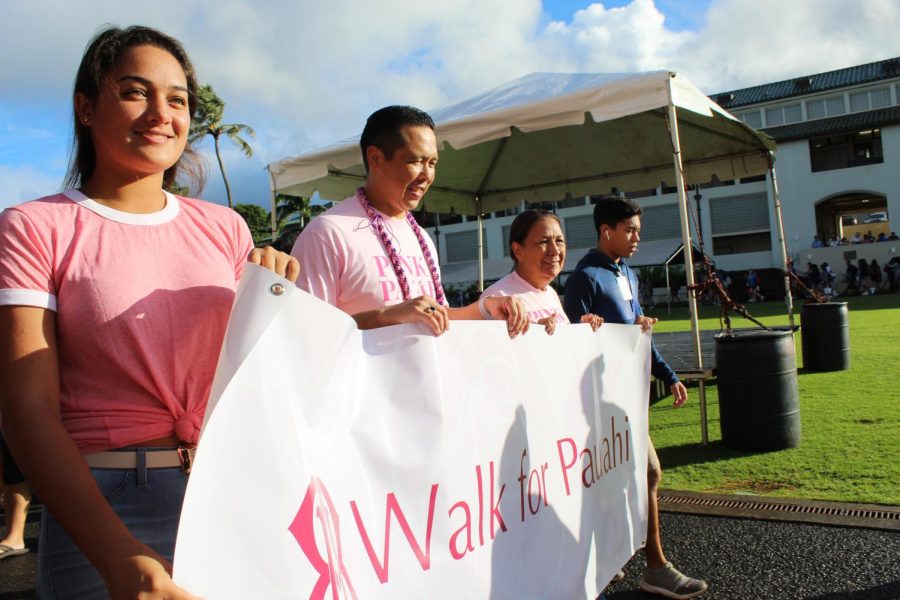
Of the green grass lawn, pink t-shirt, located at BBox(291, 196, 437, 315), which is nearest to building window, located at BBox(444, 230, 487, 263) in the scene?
the green grass lawn

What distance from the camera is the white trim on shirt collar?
1.27 meters

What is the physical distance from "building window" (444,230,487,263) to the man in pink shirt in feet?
161

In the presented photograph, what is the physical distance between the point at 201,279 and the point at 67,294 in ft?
0.78

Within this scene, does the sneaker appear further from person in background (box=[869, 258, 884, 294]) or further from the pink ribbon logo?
person in background (box=[869, 258, 884, 294])

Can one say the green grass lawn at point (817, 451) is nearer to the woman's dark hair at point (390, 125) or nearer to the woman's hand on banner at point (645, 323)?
the woman's hand on banner at point (645, 323)

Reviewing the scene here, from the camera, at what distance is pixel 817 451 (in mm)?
5266

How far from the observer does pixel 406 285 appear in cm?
221

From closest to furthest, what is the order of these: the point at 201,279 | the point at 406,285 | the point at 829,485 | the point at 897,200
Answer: the point at 201,279
the point at 406,285
the point at 829,485
the point at 897,200

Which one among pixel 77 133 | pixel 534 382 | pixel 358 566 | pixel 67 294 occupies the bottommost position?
pixel 358 566

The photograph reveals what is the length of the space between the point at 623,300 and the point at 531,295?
2.26 ft

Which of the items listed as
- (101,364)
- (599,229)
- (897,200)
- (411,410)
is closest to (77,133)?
(101,364)

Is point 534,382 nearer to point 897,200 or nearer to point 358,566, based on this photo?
point 358,566

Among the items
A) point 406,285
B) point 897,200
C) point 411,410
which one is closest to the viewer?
point 411,410

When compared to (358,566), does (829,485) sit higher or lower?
lower
